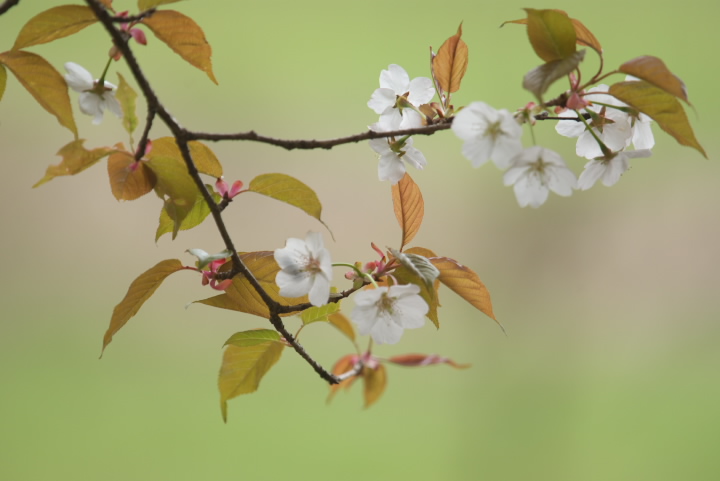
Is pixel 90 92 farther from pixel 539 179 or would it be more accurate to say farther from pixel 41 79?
pixel 539 179

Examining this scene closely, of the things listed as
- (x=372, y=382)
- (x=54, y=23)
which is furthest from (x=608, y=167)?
(x=54, y=23)

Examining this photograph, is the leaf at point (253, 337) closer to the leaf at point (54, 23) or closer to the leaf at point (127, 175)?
the leaf at point (127, 175)

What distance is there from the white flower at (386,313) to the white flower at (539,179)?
88 millimetres

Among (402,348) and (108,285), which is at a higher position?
(108,285)

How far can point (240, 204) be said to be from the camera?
2031 millimetres

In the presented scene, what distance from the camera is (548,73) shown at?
34 cm

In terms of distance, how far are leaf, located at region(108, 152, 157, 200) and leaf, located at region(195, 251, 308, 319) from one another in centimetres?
8

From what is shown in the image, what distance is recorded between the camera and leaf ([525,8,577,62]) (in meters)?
0.35

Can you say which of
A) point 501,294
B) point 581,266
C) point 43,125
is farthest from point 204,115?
point 581,266

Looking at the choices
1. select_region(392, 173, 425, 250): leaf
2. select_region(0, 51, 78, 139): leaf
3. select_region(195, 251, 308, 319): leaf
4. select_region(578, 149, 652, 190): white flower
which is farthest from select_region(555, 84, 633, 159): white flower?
select_region(0, 51, 78, 139): leaf

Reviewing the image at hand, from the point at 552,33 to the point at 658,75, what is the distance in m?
0.06

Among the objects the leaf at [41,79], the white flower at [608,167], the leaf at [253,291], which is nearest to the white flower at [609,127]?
the white flower at [608,167]

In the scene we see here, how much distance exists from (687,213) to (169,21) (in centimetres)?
220

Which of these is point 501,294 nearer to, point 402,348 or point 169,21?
point 402,348
